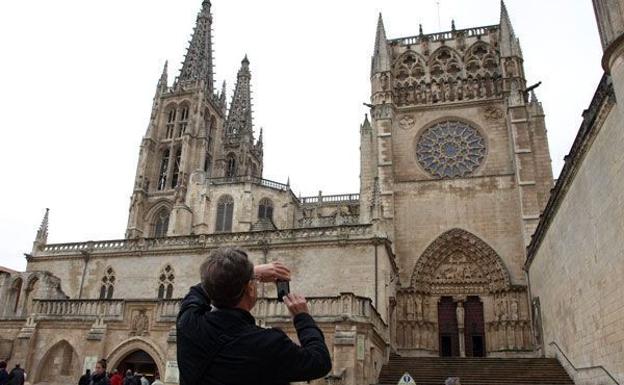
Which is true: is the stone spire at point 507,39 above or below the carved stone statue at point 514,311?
above

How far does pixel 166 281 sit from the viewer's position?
23.4m

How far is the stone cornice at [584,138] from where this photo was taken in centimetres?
1081

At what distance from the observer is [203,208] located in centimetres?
3712

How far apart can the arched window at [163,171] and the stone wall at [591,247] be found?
36.3 metres

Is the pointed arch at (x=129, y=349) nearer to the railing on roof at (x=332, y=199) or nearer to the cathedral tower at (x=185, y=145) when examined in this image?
the cathedral tower at (x=185, y=145)

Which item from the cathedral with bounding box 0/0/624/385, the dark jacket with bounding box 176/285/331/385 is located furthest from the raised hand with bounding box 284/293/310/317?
the cathedral with bounding box 0/0/624/385

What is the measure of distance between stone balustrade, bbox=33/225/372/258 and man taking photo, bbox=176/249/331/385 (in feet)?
63.1

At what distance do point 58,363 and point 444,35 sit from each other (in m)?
27.2

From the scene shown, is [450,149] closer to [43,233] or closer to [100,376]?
[43,233]

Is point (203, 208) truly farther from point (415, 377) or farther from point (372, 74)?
point (415, 377)

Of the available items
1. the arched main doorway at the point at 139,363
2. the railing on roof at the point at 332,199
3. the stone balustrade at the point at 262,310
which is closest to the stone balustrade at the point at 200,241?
the stone balustrade at the point at 262,310

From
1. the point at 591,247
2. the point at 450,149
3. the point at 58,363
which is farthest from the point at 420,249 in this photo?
the point at 58,363

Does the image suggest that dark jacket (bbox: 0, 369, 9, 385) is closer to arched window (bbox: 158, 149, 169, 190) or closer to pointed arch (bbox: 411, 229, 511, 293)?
pointed arch (bbox: 411, 229, 511, 293)

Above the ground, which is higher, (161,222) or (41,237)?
(161,222)
